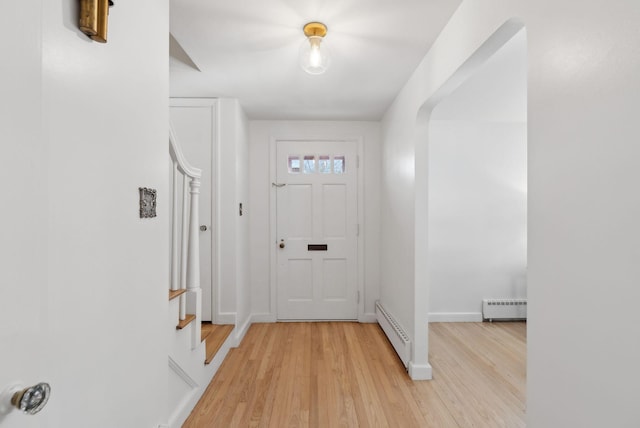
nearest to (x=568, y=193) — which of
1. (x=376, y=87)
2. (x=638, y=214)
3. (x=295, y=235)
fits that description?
(x=638, y=214)

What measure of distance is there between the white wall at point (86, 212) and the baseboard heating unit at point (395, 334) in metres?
1.80

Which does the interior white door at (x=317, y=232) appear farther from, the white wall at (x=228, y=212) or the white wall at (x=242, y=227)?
the white wall at (x=228, y=212)

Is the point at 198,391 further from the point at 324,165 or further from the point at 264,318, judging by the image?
the point at 324,165

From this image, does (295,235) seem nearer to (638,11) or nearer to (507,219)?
(507,219)

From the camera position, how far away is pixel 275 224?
383 cm

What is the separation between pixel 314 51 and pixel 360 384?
89.2 inches

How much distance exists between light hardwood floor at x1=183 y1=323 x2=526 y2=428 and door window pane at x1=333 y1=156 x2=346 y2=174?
71.0 inches

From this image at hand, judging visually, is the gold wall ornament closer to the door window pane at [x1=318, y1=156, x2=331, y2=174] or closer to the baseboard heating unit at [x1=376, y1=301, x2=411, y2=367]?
the baseboard heating unit at [x1=376, y1=301, x2=411, y2=367]

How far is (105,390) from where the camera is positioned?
108 cm

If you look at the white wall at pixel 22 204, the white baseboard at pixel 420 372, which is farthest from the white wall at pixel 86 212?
the white baseboard at pixel 420 372

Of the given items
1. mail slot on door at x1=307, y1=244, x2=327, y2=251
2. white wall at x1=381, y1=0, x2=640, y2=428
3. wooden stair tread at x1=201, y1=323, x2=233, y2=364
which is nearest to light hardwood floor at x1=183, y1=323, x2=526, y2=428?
wooden stair tread at x1=201, y1=323, x2=233, y2=364

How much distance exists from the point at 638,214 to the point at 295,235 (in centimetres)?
327

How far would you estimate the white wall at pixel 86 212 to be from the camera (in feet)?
2.05

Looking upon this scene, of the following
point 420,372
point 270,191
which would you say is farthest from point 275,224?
point 420,372
